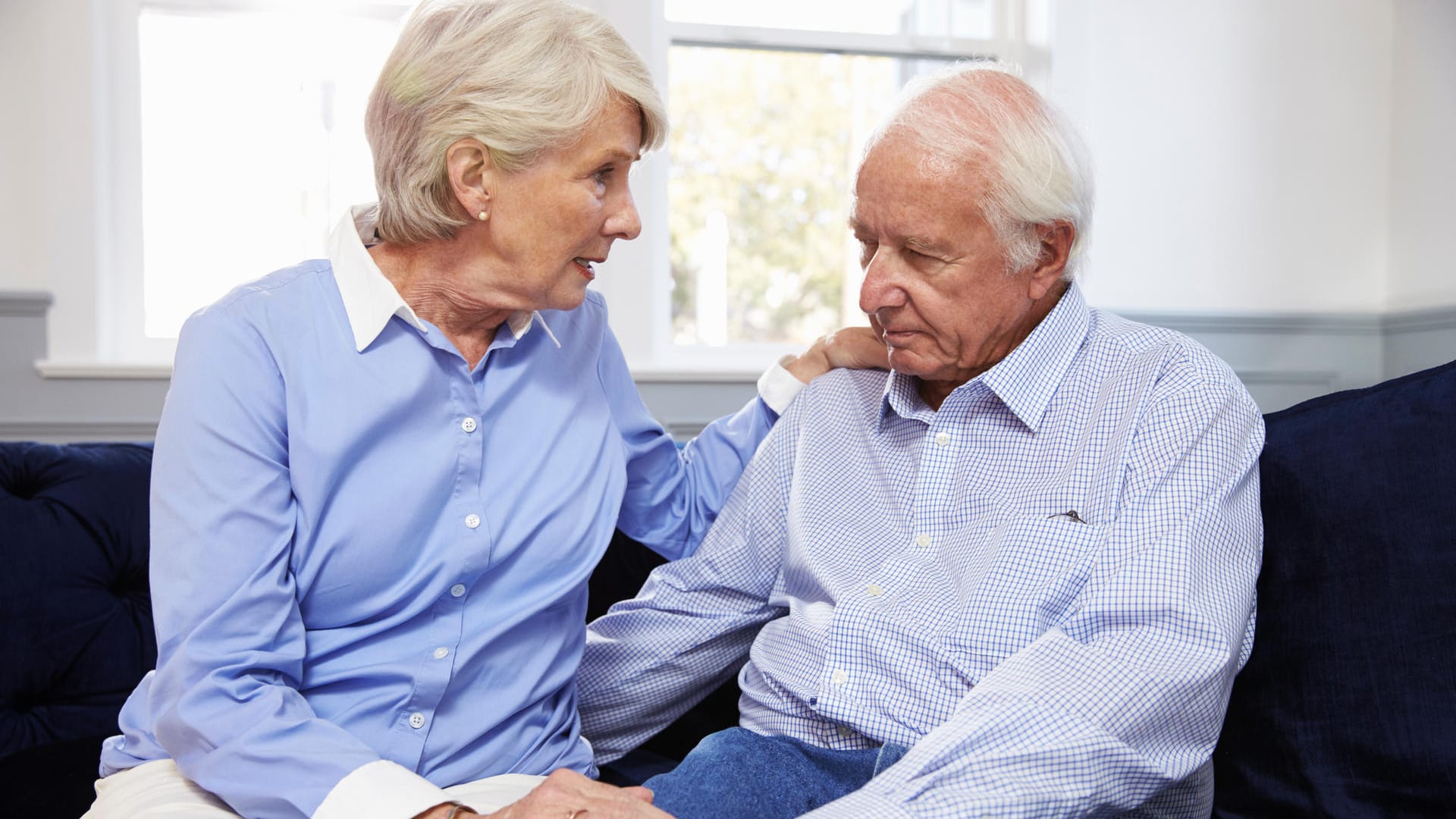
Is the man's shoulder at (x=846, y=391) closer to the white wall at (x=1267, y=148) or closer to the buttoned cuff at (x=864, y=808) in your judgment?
the buttoned cuff at (x=864, y=808)

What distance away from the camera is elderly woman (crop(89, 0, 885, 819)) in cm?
110

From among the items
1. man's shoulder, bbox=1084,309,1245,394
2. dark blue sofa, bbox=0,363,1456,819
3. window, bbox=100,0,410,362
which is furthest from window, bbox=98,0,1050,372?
man's shoulder, bbox=1084,309,1245,394

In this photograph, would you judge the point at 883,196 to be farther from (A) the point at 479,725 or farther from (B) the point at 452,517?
(A) the point at 479,725

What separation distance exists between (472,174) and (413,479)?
324 millimetres

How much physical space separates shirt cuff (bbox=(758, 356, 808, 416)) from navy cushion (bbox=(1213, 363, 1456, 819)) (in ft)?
1.95

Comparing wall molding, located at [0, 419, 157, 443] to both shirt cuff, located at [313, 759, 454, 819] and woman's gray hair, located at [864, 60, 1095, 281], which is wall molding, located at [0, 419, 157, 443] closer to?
shirt cuff, located at [313, 759, 454, 819]

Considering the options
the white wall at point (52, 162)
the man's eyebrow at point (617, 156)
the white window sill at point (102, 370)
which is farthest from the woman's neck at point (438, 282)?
the white wall at point (52, 162)

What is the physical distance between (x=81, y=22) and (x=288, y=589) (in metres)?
2.22

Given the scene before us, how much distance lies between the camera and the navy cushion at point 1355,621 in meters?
1.18

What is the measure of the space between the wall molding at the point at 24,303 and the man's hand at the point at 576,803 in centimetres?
228

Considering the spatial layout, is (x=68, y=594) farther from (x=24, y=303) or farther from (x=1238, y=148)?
(x=1238, y=148)

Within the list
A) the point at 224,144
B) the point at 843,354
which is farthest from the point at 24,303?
the point at 843,354

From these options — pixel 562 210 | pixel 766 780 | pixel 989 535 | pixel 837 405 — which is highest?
pixel 562 210

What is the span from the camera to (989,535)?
1.27 m
